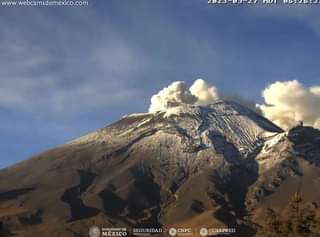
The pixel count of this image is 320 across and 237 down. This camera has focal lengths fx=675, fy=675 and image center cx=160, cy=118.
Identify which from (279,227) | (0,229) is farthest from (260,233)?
(0,229)

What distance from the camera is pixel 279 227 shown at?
316 feet

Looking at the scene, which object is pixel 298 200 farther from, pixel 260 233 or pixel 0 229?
pixel 0 229

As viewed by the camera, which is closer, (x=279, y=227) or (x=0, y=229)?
(x=0, y=229)

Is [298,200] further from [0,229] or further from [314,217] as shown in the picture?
[0,229]

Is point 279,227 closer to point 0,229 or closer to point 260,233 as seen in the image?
point 260,233

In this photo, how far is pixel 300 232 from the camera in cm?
9300

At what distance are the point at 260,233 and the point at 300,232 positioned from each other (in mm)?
7311

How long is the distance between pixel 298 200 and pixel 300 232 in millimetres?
4605

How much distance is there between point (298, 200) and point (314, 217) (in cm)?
321

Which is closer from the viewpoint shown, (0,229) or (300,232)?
(0,229)

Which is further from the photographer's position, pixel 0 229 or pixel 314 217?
pixel 314 217

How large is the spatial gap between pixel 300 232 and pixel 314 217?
131 inches

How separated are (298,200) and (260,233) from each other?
797cm

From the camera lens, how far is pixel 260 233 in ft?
323
